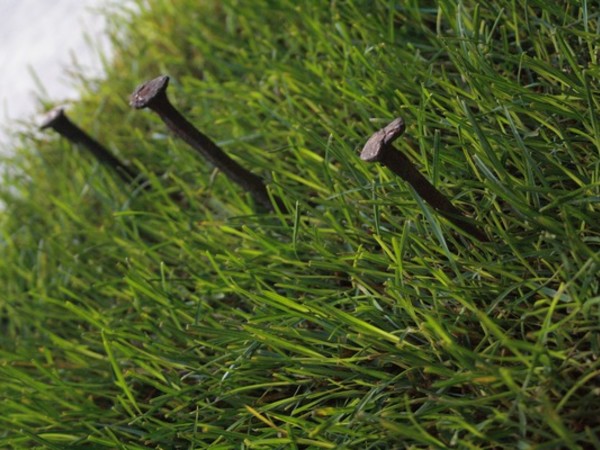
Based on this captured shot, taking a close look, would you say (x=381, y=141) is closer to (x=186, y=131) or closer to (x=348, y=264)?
(x=348, y=264)

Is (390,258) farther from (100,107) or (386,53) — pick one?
(100,107)

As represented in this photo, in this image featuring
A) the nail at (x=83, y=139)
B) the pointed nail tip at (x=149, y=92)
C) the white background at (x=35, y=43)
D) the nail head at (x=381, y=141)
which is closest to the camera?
the nail head at (x=381, y=141)

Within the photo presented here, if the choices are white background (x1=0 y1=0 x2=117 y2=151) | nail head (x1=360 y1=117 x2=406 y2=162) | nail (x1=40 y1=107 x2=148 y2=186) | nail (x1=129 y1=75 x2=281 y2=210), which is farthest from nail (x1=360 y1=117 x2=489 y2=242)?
white background (x1=0 y1=0 x2=117 y2=151)

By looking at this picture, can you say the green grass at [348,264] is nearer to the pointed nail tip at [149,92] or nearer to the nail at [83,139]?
the nail at [83,139]

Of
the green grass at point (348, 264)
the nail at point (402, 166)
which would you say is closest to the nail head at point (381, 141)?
the nail at point (402, 166)

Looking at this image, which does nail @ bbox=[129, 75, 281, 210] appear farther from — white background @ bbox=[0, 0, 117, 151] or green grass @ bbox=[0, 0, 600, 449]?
white background @ bbox=[0, 0, 117, 151]

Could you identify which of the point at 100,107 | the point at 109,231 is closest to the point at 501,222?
the point at 109,231

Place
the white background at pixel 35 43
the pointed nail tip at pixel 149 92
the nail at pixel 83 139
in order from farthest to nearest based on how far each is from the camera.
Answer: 1. the white background at pixel 35 43
2. the nail at pixel 83 139
3. the pointed nail tip at pixel 149 92
